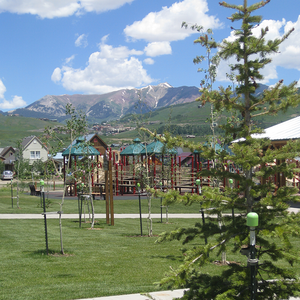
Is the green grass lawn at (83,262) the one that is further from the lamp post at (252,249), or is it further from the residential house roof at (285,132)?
the residential house roof at (285,132)

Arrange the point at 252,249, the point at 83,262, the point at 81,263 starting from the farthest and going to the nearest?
the point at 83,262, the point at 81,263, the point at 252,249

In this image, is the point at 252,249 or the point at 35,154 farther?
the point at 35,154

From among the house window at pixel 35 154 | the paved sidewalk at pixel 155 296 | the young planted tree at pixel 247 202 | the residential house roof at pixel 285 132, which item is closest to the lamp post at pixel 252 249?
the young planted tree at pixel 247 202

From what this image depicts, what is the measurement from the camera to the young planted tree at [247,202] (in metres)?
4.96

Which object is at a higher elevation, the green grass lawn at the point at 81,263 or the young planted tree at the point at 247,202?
the young planted tree at the point at 247,202

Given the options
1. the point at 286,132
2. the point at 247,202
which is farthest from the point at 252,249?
the point at 286,132

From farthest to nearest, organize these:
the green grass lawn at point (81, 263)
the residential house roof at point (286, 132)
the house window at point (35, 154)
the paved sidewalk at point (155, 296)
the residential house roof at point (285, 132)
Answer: the house window at point (35, 154)
the residential house roof at point (286, 132)
the residential house roof at point (285, 132)
the green grass lawn at point (81, 263)
the paved sidewalk at point (155, 296)

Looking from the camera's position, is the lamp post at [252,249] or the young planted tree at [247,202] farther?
the young planted tree at [247,202]

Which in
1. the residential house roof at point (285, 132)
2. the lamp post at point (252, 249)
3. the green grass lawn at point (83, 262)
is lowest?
the green grass lawn at point (83, 262)

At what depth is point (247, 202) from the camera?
547 cm

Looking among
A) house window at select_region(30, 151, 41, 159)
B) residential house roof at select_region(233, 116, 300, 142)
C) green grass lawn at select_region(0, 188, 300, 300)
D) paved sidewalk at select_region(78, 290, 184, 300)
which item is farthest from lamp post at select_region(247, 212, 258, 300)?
house window at select_region(30, 151, 41, 159)

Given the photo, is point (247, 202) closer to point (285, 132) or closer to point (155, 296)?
point (155, 296)

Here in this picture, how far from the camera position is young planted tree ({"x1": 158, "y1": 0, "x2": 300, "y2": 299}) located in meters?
4.96

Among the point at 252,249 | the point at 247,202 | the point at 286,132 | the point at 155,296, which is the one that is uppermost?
the point at 286,132
